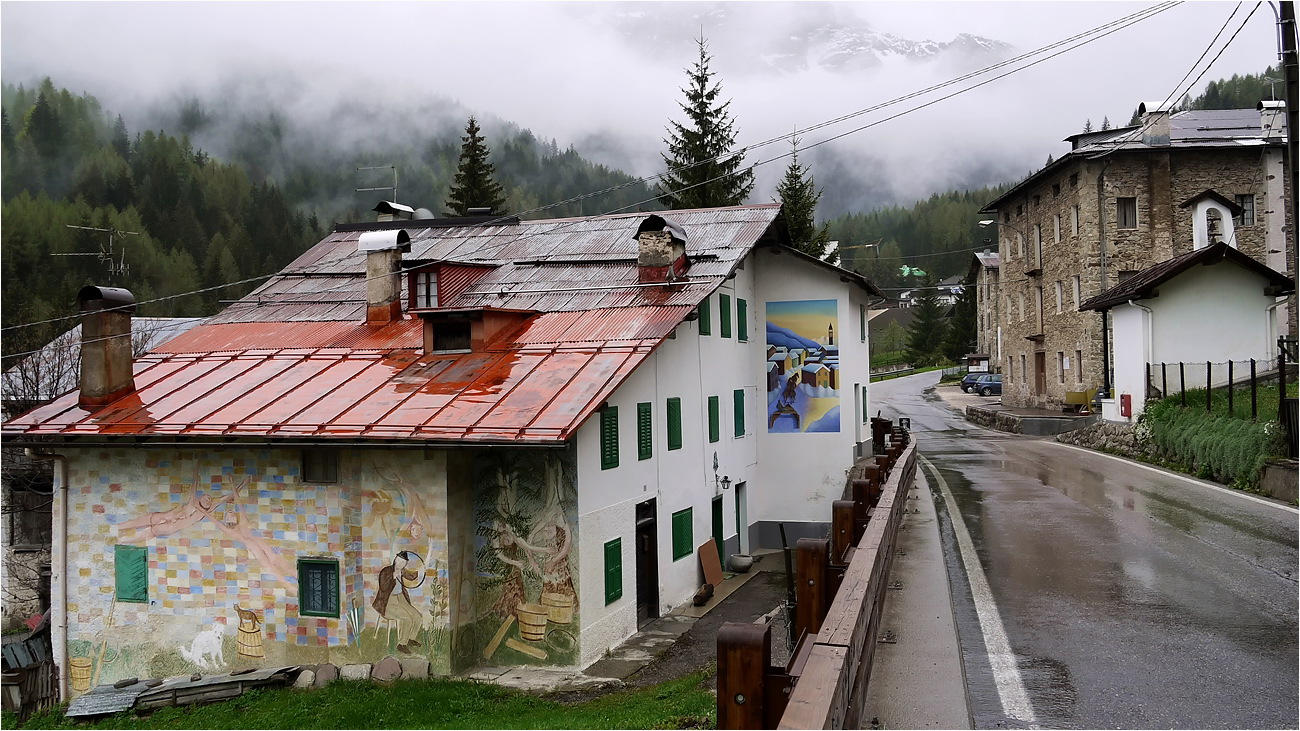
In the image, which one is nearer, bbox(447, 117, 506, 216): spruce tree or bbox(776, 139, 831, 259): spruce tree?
bbox(776, 139, 831, 259): spruce tree

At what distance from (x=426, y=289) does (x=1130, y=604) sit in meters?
17.9

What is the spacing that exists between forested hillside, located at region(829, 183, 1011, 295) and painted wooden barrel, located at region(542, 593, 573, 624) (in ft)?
416

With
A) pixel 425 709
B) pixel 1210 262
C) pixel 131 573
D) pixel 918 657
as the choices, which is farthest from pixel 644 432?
pixel 1210 262

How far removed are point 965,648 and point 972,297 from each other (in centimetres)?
8648

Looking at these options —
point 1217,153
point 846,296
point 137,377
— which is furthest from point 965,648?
point 1217,153

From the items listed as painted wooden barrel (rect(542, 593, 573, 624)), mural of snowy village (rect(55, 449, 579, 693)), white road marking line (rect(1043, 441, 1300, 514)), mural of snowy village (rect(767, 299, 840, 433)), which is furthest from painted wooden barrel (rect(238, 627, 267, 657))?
white road marking line (rect(1043, 441, 1300, 514))

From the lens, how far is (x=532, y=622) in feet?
55.0

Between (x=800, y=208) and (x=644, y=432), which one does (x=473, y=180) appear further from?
(x=644, y=432)

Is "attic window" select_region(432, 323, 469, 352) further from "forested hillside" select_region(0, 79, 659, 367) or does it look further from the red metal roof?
"forested hillside" select_region(0, 79, 659, 367)

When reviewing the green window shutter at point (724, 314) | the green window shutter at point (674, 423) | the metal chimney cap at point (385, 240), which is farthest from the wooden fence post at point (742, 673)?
the green window shutter at point (724, 314)

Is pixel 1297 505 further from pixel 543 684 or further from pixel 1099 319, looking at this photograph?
pixel 1099 319

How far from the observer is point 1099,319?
1615 inches

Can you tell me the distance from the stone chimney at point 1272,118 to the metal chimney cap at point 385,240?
3572 centimetres

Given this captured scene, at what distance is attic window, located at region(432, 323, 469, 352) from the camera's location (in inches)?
793
